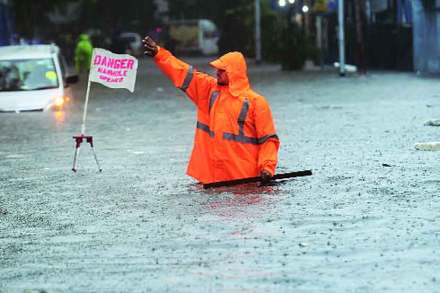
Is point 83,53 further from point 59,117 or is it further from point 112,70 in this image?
point 112,70

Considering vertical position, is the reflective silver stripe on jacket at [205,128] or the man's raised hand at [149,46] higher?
the man's raised hand at [149,46]

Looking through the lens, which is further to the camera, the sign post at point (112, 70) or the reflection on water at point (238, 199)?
the sign post at point (112, 70)

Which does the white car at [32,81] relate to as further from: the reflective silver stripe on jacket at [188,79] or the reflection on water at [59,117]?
the reflective silver stripe on jacket at [188,79]

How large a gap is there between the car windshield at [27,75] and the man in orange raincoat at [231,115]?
41.8 ft

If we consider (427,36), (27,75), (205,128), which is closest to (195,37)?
(427,36)

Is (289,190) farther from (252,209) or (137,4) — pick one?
(137,4)

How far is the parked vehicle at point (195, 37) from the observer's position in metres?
81.6

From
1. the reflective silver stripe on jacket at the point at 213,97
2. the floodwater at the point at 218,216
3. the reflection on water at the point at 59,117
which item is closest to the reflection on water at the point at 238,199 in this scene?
the floodwater at the point at 218,216

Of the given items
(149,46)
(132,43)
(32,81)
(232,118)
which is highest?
(149,46)

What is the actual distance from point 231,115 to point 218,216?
1711mm

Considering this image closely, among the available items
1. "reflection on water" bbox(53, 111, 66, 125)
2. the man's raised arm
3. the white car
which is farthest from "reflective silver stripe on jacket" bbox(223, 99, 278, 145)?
the white car

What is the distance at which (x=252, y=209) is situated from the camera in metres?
11.2

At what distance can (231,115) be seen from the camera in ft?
40.6

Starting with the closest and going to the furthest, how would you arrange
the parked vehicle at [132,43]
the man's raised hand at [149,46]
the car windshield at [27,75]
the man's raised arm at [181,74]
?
the man's raised hand at [149,46], the man's raised arm at [181,74], the car windshield at [27,75], the parked vehicle at [132,43]
